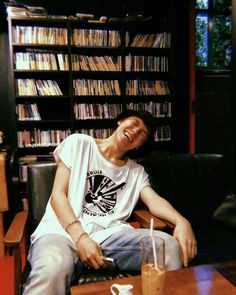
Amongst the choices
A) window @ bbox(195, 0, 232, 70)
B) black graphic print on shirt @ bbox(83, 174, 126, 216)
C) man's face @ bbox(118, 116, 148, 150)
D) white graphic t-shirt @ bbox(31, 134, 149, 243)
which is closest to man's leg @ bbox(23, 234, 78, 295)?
white graphic t-shirt @ bbox(31, 134, 149, 243)

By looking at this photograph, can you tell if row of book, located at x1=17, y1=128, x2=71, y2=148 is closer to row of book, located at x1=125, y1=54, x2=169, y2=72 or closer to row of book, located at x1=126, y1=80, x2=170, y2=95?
row of book, located at x1=126, y1=80, x2=170, y2=95

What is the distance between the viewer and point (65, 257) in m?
1.46

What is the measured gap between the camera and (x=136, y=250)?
1.60 metres

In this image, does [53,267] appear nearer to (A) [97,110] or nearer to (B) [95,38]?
(A) [97,110]

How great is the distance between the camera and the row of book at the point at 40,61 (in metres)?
3.70

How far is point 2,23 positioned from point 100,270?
11.0ft

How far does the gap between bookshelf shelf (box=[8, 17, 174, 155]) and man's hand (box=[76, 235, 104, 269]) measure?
100 inches

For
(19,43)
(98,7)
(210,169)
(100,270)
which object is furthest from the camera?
(98,7)

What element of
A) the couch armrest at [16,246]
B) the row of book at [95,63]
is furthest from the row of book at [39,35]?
the couch armrest at [16,246]

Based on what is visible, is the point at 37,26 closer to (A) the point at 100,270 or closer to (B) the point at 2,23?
(B) the point at 2,23

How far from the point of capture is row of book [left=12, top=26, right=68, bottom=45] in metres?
3.67

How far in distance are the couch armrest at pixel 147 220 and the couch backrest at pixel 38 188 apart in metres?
0.51

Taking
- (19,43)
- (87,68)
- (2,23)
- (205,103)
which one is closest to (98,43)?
(87,68)

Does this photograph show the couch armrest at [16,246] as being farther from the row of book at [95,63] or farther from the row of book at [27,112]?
the row of book at [95,63]
